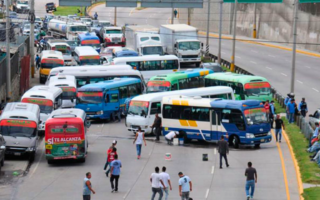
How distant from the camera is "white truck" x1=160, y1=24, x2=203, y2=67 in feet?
229

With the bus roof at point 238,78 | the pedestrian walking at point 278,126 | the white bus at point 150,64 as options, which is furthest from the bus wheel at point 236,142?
the white bus at point 150,64

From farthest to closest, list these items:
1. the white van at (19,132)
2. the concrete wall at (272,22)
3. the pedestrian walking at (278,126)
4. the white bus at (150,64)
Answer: the concrete wall at (272,22) < the white bus at (150,64) < the pedestrian walking at (278,126) < the white van at (19,132)

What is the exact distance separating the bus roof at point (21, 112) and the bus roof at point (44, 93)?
458cm

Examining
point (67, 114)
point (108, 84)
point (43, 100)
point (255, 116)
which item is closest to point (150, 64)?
point (108, 84)

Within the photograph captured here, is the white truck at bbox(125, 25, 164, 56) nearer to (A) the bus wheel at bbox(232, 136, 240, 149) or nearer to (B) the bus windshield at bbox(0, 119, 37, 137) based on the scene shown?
(A) the bus wheel at bbox(232, 136, 240, 149)

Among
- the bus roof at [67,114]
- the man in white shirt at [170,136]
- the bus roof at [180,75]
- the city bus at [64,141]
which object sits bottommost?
the man in white shirt at [170,136]

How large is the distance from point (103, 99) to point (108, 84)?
1.53m

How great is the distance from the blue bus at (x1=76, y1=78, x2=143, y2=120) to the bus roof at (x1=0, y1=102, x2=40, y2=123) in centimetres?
861

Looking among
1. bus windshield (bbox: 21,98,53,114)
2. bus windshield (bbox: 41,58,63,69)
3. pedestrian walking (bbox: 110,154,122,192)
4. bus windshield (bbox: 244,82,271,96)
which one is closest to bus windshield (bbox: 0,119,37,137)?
bus windshield (bbox: 21,98,53,114)

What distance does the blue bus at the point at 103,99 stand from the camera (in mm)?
46594

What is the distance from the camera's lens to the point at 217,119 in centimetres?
3850

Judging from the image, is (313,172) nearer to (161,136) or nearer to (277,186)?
(277,186)

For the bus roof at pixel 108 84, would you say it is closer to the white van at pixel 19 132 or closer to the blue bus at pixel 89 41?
the white van at pixel 19 132

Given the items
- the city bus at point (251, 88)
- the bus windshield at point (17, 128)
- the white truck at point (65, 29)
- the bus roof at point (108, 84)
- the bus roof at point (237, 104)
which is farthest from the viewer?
the white truck at point (65, 29)
